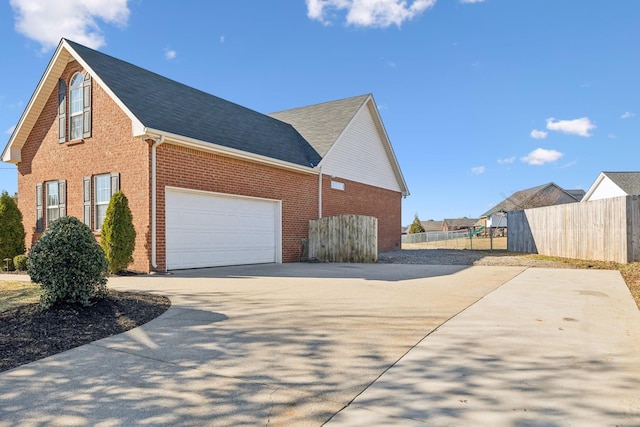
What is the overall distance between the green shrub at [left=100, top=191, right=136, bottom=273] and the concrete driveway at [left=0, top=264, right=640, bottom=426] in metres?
4.46

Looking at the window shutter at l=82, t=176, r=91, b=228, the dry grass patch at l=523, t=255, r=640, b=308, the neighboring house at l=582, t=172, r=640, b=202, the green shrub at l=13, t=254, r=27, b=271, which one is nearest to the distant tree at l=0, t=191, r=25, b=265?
the green shrub at l=13, t=254, r=27, b=271

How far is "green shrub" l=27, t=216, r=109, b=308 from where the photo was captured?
4.96 m

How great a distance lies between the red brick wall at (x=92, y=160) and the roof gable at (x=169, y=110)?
407 millimetres

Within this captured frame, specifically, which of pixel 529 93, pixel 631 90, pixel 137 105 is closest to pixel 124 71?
pixel 137 105

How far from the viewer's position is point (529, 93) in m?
15.9

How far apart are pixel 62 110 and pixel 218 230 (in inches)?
259

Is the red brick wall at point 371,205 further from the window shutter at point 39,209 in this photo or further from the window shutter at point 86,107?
the window shutter at point 39,209

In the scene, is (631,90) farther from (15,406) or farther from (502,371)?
(15,406)

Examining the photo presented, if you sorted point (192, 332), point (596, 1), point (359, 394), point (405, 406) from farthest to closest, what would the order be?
point (596, 1)
point (192, 332)
point (359, 394)
point (405, 406)

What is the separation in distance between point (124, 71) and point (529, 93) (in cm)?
1529

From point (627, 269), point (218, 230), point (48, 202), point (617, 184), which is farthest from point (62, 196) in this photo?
point (617, 184)

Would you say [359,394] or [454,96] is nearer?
[359,394]

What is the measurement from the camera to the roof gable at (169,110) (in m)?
10.7

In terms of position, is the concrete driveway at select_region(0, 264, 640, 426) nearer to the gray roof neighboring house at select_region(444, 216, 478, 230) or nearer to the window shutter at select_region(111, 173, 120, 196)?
the window shutter at select_region(111, 173, 120, 196)
